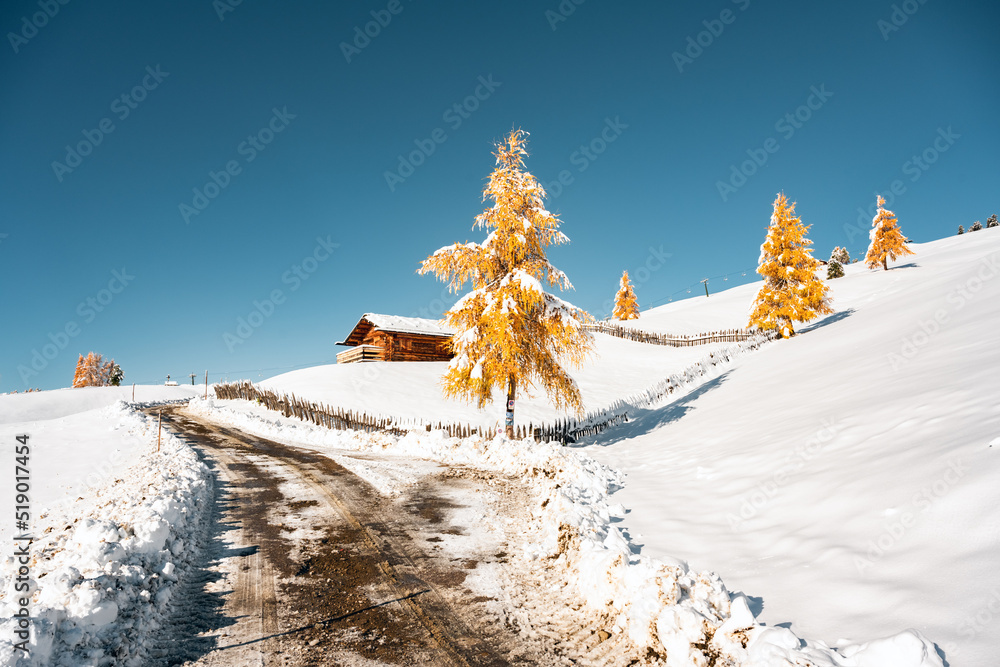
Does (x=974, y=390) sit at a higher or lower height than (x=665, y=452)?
higher

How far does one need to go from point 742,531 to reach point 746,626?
2.74m

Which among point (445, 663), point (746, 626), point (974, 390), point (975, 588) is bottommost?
point (445, 663)

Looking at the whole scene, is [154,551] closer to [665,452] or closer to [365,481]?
[365,481]

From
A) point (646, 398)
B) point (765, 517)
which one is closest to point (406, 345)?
point (646, 398)

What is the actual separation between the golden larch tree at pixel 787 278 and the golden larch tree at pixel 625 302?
106 ft

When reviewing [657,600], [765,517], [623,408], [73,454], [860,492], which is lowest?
[657,600]

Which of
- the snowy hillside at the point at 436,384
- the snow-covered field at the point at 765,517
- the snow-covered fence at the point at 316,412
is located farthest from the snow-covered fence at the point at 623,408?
the snow-covered fence at the point at 316,412

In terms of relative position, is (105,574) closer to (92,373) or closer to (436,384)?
(436,384)

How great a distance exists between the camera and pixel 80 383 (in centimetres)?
7325

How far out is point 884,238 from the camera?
51.6 meters

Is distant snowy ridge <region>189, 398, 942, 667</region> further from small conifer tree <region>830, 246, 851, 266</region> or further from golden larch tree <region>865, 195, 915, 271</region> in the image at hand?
small conifer tree <region>830, 246, 851, 266</region>

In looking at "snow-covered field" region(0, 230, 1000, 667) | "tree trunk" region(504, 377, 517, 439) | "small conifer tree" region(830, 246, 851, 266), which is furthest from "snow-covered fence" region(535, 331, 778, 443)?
"small conifer tree" region(830, 246, 851, 266)

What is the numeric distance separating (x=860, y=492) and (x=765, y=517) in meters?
1.23

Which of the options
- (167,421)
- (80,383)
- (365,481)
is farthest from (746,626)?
(80,383)
